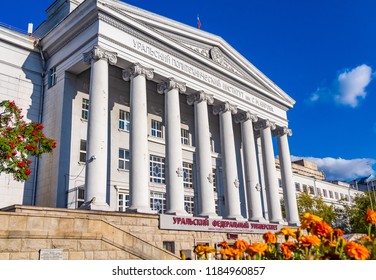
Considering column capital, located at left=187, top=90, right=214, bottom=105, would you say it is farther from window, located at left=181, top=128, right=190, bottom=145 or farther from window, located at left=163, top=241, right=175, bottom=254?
window, located at left=163, top=241, right=175, bottom=254

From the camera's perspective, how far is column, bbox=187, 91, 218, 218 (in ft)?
87.7

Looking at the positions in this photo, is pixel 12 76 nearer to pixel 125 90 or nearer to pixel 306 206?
pixel 125 90

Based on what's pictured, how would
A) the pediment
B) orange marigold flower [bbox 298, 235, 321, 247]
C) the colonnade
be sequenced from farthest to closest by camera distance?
the pediment → the colonnade → orange marigold flower [bbox 298, 235, 321, 247]

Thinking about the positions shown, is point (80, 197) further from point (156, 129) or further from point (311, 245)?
point (311, 245)

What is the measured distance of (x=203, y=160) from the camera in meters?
27.7

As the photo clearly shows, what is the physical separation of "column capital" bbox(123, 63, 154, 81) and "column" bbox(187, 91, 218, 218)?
5.40 metres

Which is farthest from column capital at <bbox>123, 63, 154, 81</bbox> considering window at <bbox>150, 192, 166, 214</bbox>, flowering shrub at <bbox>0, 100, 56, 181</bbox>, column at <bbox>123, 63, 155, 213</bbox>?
window at <bbox>150, 192, 166, 214</bbox>

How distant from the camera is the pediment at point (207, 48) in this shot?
26.7 meters

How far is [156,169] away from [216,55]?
11.9 metres

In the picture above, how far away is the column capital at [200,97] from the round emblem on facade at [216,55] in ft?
14.1

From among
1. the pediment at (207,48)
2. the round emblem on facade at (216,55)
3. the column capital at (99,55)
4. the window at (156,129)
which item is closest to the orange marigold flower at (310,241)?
the column capital at (99,55)

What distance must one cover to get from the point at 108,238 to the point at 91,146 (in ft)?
28.1

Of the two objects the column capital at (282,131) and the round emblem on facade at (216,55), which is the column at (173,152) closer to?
the round emblem on facade at (216,55)

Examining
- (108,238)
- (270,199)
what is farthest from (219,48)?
(108,238)
